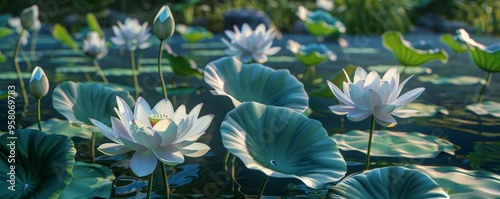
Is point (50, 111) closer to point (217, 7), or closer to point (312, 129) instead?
point (312, 129)

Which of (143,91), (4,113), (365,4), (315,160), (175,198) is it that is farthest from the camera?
(365,4)

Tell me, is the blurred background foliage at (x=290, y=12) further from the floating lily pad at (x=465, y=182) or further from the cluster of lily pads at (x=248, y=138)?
the floating lily pad at (x=465, y=182)

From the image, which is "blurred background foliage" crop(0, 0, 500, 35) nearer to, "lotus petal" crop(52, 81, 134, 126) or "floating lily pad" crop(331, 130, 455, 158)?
"floating lily pad" crop(331, 130, 455, 158)

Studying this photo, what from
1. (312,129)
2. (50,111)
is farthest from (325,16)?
(312,129)

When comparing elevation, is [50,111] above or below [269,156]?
below

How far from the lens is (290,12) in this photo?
7.18 meters

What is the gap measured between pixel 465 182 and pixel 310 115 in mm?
1031

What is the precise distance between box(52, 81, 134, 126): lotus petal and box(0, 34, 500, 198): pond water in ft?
0.46

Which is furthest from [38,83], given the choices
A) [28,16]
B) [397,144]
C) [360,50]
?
[360,50]

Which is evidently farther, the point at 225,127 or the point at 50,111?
the point at 50,111

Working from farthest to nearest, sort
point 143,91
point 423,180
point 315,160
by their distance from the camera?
1. point 143,91
2. point 315,160
3. point 423,180

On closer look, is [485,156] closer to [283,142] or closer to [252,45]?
[283,142]

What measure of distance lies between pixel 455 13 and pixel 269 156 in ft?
22.6

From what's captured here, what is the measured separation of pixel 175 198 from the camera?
1.27 meters
